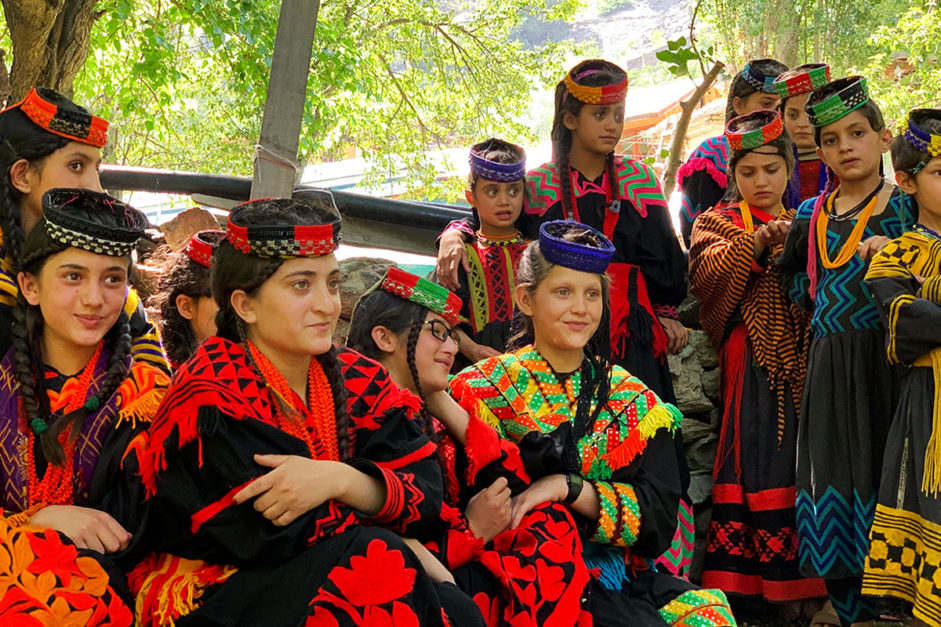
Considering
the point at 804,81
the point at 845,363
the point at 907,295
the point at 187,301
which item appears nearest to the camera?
the point at 907,295

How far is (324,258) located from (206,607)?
94 cm

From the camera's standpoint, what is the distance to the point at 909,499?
362 centimetres

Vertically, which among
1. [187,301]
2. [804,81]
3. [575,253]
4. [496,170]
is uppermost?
[804,81]

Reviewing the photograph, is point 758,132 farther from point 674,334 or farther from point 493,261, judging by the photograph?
point 493,261

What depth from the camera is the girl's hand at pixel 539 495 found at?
3152 millimetres

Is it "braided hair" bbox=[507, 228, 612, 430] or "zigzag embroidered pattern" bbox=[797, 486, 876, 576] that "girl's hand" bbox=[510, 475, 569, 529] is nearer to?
"braided hair" bbox=[507, 228, 612, 430]

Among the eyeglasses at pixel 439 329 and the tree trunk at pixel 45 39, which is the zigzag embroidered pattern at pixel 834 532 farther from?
the tree trunk at pixel 45 39

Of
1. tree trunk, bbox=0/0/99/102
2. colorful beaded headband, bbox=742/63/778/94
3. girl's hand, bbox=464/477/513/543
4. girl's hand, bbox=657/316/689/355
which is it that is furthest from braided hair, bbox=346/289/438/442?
tree trunk, bbox=0/0/99/102

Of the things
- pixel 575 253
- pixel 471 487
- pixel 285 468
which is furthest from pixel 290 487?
pixel 575 253

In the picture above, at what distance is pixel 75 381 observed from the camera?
3025 mm

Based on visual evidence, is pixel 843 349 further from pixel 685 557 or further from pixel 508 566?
pixel 508 566

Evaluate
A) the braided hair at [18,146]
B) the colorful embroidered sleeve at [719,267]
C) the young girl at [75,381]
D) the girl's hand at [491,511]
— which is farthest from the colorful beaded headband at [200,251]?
the colorful embroidered sleeve at [719,267]

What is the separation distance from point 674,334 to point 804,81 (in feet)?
4.33

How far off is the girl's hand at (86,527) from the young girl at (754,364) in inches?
102
